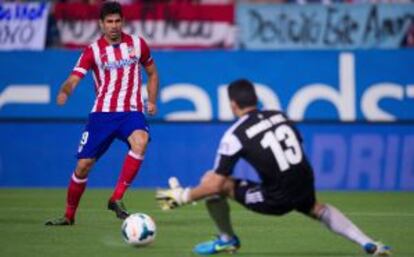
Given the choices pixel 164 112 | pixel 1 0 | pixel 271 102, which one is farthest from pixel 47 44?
pixel 271 102

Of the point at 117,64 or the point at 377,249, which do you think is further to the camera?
the point at 117,64

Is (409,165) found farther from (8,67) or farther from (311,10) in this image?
(8,67)

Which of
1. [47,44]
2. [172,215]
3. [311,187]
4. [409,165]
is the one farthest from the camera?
[47,44]

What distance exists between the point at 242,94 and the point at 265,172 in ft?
2.08

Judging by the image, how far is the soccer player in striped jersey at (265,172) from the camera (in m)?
8.98

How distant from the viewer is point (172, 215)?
44.3ft

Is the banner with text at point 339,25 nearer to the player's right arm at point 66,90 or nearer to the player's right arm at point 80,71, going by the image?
the player's right arm at point 80,71

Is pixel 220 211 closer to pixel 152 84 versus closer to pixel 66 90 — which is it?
pixel 66 90

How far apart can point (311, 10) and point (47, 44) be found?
428 cm

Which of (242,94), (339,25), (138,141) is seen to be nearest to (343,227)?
(242,94)

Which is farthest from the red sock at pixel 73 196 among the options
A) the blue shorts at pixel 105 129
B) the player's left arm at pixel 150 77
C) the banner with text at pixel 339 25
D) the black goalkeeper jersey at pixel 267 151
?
the banner with text at pixel 339 25

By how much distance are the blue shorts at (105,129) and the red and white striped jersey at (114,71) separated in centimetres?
7

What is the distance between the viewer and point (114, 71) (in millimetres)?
12102

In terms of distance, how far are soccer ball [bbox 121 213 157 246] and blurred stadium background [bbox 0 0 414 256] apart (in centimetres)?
A: 680
